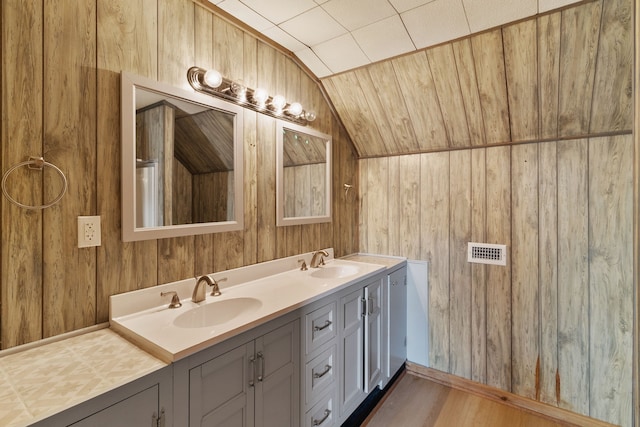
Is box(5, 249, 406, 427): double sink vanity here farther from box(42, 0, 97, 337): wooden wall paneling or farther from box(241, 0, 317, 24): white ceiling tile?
box(241, 0, 317, 24): white ceiling tile

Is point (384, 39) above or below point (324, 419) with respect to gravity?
above

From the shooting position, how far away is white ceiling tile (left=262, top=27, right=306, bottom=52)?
175cm

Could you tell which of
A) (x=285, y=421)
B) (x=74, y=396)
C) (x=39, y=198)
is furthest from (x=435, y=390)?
(x=39, y=198)

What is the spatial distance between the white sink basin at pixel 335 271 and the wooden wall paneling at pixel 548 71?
4.98 ft

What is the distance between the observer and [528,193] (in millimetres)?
2014

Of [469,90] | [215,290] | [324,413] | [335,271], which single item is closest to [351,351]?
[324,413]

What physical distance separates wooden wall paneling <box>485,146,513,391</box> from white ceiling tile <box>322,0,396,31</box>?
120 centimetres

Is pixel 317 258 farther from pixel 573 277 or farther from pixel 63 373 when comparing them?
pixel 573 277

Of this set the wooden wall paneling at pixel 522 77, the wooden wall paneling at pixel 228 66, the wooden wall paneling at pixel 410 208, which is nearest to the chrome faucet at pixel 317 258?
the wooden wall paneling at pixel 228 66

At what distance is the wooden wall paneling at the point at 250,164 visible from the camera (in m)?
1.74

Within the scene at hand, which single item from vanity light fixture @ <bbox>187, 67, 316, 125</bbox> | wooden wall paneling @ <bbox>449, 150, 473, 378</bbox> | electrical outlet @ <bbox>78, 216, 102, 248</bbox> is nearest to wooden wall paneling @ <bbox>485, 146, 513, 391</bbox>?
wooden wall paneling @ <bbox>449, 150, 473, 378</bbox>

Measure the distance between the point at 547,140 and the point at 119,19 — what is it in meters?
2.40

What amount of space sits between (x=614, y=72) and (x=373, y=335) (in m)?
2.00

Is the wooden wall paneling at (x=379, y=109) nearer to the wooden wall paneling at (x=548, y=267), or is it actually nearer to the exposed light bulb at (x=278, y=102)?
the exposed light bulb at (x=278, y=102)
